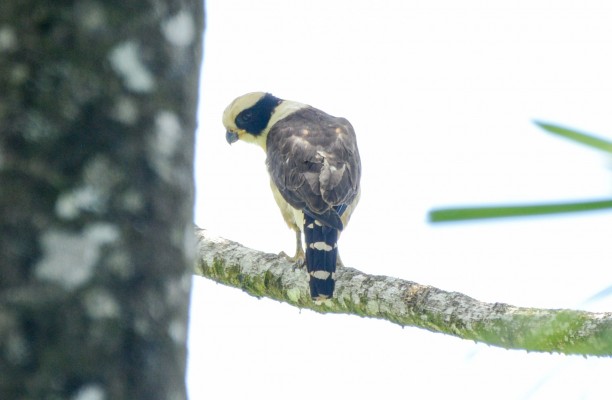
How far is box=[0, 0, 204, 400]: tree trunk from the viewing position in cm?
122

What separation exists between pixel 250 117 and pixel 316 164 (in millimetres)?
1861

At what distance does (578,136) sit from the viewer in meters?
0.94

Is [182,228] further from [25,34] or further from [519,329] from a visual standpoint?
[519,329]

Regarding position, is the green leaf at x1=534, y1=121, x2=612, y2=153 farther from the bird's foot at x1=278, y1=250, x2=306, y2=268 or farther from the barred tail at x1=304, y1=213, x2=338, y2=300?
the bird's foot at x1=278, y1=250, x2=306, y2=268

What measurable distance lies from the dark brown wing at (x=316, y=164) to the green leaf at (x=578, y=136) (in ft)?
18.4

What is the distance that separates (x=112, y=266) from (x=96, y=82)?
0.26 metres

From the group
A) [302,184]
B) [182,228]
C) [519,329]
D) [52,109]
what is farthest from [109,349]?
[302,184]

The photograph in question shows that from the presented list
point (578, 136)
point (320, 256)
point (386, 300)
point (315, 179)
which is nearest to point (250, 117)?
point (315, 179)

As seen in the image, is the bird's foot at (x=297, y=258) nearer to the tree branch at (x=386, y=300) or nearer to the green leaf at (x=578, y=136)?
the tree branch at (x=386, y=300)

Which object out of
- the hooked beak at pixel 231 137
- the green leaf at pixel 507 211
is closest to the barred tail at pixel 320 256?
the hooked beak at pixel 231 137

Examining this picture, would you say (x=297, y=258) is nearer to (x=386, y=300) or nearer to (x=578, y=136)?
(x=386, y=300)

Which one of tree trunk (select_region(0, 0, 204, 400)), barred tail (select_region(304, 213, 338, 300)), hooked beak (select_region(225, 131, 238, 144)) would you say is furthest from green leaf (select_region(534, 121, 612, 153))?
hooked beak (select_region(225, 131, 238, 144))

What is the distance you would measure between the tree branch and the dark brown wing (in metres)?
0.78

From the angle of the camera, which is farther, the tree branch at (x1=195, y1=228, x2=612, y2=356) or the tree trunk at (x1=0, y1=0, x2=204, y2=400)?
the tree branch at (x1=195, y1=228, x2=612, y2=356)
